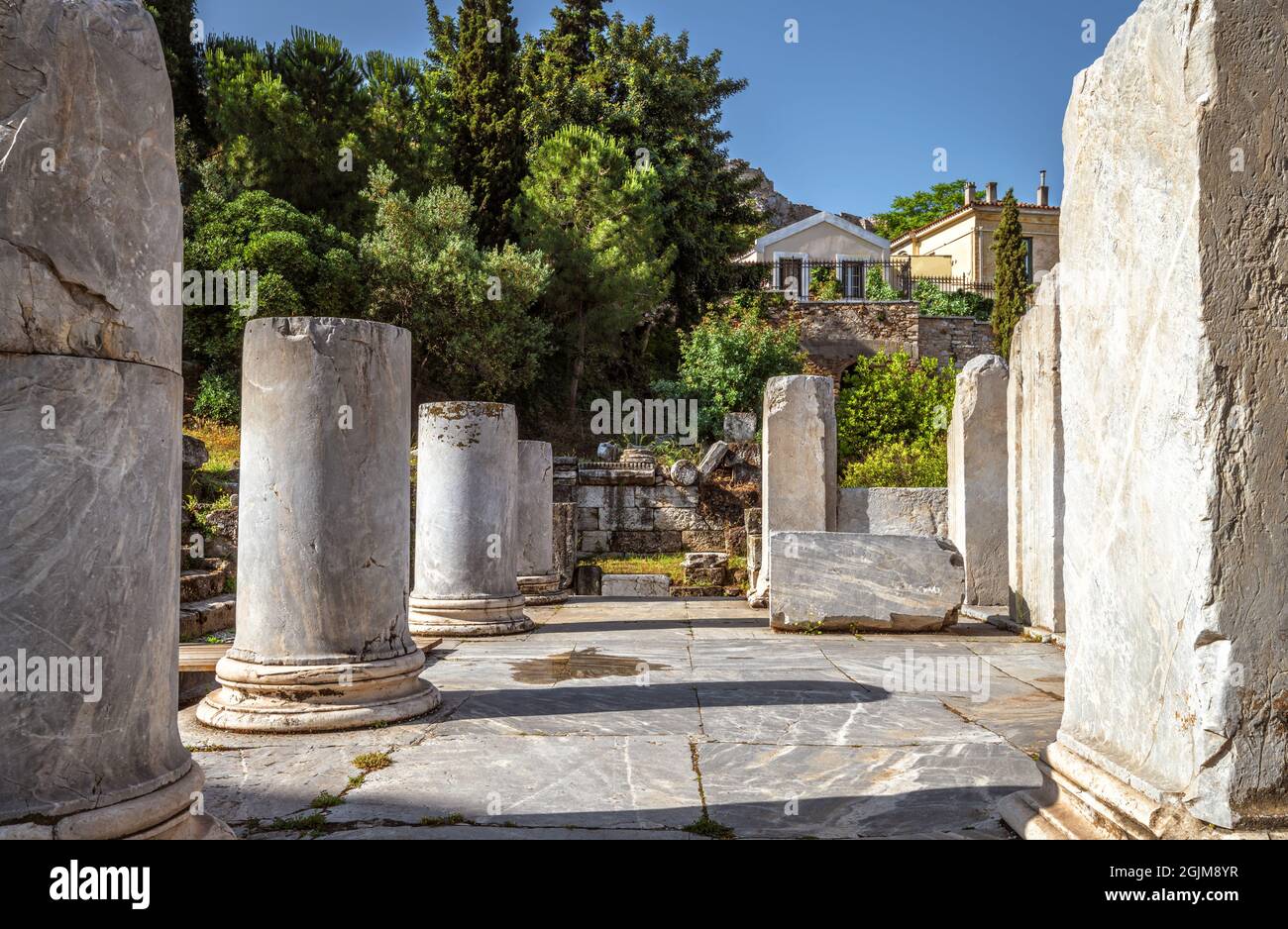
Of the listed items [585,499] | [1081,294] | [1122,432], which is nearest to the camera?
[1122,432]

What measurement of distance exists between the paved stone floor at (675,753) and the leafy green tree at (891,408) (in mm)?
17956

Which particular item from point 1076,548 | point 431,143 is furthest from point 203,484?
point 431,143

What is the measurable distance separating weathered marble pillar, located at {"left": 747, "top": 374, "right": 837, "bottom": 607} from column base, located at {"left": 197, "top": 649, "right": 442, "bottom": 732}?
6.71m

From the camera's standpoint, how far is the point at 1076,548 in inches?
130

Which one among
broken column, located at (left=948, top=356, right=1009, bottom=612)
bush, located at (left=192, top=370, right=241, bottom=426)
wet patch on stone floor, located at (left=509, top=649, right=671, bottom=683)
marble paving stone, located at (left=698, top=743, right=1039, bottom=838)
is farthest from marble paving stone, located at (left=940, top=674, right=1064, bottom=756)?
bush, located at (left=192, top=370, right=241, bottom=426)

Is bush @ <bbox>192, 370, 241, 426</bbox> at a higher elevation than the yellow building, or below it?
below

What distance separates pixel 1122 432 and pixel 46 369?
3143 mm

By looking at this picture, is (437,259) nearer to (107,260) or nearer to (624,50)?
(624,50)

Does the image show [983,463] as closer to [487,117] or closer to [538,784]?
[538,784]

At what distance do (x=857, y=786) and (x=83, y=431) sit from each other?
3.18 meters

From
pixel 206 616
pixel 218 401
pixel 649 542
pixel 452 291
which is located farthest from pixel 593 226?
pixel 206 616

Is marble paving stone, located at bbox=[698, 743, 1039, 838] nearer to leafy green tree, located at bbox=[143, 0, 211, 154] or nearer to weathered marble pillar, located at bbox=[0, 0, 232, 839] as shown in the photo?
weathered marble pillar, located at bbox=[0, 0, 232, 839]

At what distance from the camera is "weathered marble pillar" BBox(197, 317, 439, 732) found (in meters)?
5.30

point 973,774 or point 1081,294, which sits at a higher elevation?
point 1081,294
